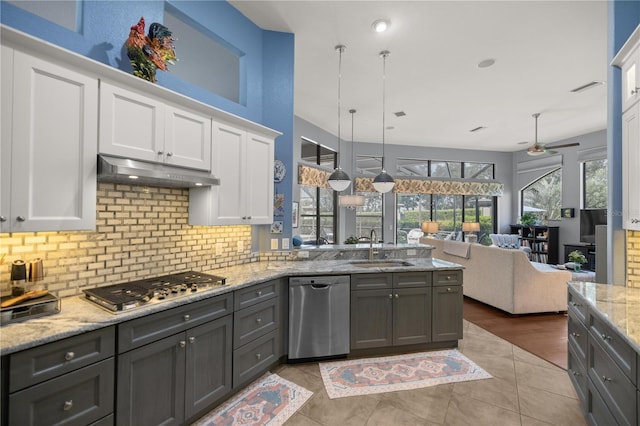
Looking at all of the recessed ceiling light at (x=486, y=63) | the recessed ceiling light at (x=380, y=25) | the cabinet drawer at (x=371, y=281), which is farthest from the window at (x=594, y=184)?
the cabinet drawer at (x=371, y=281)

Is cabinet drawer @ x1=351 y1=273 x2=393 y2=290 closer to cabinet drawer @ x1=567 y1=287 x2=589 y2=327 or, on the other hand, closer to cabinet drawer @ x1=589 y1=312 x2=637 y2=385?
cabinet drawer @ x1=567 y1=287 x2=589 y2=327

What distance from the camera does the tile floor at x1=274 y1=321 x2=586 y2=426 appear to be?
2.22 metres

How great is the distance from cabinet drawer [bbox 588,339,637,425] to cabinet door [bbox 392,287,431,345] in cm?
140

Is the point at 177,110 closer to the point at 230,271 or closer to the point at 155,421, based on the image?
the point at 230,271

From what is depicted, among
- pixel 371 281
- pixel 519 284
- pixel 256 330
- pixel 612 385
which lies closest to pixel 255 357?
pixel 256 330

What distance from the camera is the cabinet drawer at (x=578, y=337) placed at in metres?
2.07

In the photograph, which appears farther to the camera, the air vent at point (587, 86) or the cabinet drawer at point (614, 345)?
the air vent at point (587, 86)

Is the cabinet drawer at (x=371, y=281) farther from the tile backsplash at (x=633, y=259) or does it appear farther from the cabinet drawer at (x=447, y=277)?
the tile backsplash at (x=633, y=259)

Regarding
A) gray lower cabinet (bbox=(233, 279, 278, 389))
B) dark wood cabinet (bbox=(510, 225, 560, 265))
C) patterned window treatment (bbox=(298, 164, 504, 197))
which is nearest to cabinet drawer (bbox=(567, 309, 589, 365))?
gray lower cabinet (bbox=(233, 279, 278, 389))

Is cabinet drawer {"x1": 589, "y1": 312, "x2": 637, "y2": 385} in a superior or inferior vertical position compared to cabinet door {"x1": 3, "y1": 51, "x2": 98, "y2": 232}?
inferior

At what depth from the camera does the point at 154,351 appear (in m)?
Result: 1.83

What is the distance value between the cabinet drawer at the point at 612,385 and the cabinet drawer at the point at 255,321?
229cm

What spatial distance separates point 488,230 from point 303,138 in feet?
21.8

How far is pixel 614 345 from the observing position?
1609 mm
